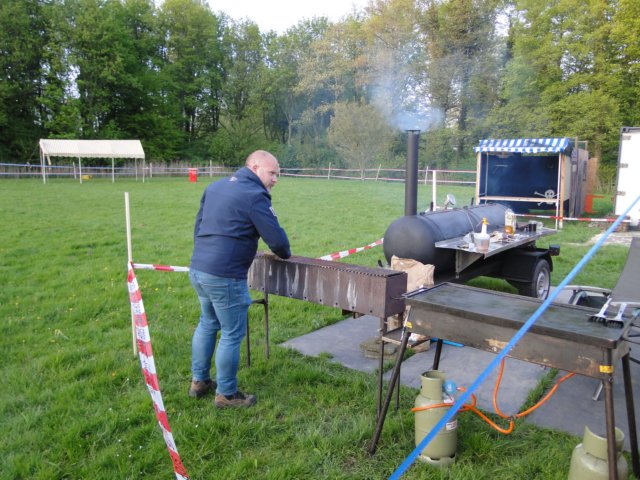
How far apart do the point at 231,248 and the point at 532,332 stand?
2026mm

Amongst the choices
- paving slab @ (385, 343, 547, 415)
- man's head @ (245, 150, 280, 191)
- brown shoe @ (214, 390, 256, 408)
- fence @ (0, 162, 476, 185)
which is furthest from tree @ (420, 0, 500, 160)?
brown shoe @ (214, 390, 256, 408)

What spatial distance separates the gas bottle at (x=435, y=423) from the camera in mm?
3039

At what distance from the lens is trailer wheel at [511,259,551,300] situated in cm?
659

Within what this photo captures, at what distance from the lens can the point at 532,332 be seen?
2580 mm

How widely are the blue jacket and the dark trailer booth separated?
12345 millimetres

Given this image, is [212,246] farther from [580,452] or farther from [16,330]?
[16,330]

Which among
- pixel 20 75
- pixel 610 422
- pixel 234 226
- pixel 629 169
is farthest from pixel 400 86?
pixel 20 75

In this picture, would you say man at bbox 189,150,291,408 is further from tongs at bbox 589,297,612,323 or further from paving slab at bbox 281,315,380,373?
tongs at bbox 589,297,612,323

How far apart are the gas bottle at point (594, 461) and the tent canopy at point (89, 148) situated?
29350 mm

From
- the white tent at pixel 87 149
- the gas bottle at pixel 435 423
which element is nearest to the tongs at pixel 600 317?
the gas bottle at pixel 435 423

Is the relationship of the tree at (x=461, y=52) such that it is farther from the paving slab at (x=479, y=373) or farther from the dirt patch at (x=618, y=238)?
the paving slab at (x=479, y=373)

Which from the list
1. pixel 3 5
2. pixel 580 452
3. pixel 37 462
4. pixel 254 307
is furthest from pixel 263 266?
pixel 3 5

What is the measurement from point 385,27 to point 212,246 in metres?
28.4

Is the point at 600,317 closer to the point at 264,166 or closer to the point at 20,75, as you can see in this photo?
the point at 264,166
